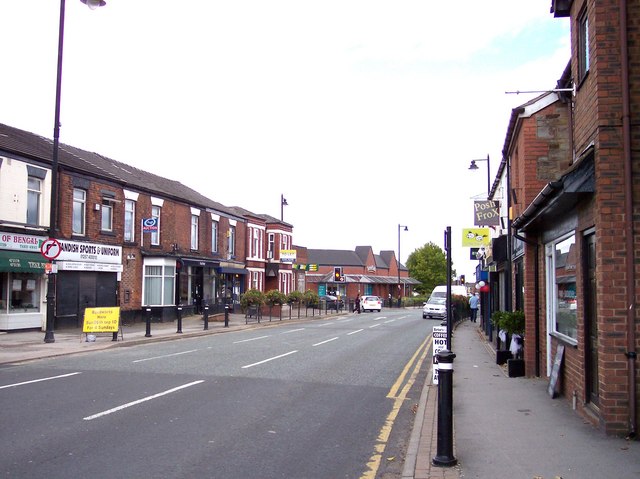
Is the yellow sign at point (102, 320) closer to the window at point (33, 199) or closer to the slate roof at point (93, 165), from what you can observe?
the window at point (33, 199)

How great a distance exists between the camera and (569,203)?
8102mm

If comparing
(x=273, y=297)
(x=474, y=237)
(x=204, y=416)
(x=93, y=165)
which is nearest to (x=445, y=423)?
(x=204, y=416)

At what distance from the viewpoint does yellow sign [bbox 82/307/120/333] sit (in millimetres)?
20255

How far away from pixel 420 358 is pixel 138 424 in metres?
10.7

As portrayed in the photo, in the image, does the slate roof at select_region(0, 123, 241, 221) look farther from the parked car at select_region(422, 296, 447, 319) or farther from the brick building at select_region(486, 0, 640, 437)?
the brick building at select_region(486, 0, 640, 437)

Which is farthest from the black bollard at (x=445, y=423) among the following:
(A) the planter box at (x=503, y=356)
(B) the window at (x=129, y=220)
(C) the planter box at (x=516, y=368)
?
(B) the window at (x=129, y=220)

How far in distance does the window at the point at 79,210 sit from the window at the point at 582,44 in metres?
22.0

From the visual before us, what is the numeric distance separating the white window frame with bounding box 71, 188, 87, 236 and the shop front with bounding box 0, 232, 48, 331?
2.78 meters

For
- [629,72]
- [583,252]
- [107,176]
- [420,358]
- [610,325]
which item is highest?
[107,176]

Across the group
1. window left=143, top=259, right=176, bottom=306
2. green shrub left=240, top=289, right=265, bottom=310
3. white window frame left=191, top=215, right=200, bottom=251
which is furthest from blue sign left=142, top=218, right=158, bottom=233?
green shrub left=240, top=289, right=265, bottom=310

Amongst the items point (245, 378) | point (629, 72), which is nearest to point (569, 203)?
point (629, 72)

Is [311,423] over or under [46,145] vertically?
under

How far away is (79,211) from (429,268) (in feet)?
271

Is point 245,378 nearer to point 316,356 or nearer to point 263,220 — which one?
point 316,356
